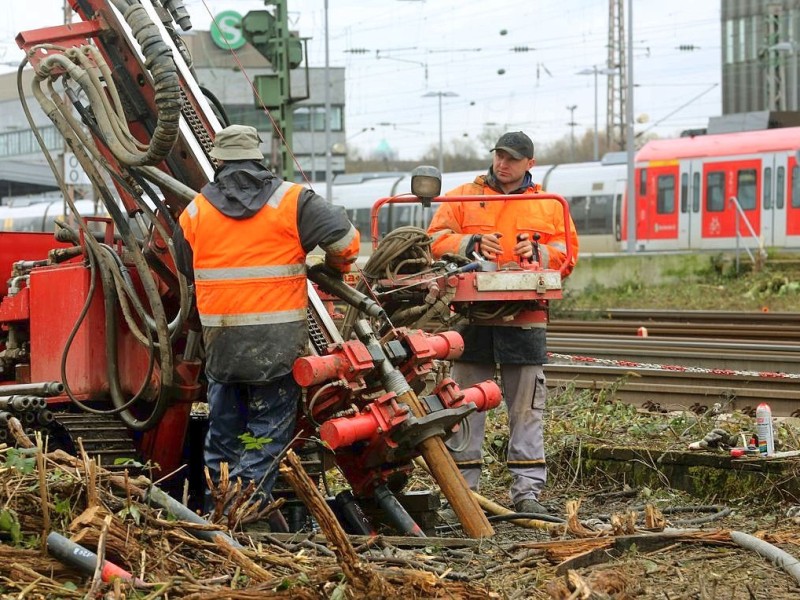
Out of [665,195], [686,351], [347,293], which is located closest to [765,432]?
[347,293]

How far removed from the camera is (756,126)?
32375 mm

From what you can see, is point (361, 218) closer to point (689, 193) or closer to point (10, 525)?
point (689, 193)

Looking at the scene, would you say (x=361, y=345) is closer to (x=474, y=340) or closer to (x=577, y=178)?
(x=474, y=340)

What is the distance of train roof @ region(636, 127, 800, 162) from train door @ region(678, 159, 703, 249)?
0.35 m

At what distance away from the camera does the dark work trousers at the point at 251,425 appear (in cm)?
600

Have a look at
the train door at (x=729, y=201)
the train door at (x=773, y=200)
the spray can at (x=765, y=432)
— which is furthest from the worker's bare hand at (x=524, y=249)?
the train door at (x=773, y=200)

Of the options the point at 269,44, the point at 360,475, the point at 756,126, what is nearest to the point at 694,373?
the point at 360,475

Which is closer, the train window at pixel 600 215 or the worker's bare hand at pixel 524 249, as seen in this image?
the worker's bare hand at pixel 524 249

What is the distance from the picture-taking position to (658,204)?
32875 millimetres

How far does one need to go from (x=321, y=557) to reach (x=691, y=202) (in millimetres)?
27958

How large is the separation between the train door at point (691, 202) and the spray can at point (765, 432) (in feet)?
82.9

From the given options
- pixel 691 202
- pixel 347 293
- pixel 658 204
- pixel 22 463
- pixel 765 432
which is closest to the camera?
pixel 22 463

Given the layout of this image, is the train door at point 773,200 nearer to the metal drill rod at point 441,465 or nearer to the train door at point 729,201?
the train door at point 729,201

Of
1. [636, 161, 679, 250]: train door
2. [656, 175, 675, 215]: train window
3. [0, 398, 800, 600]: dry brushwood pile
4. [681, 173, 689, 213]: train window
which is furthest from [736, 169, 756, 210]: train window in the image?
[0, 398, 800, 600]: dry brushwood pile
